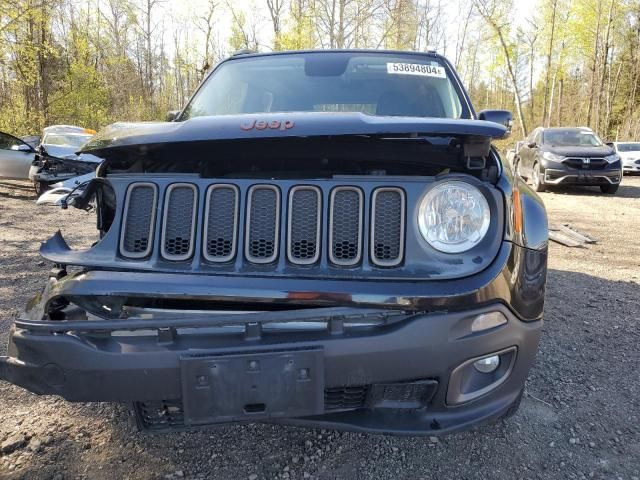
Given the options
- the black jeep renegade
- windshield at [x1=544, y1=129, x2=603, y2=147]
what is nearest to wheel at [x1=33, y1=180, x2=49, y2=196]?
the black jeep renegade

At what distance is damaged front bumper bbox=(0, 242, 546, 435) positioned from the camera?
1.52 metres

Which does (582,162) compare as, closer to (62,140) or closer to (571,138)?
(571,138)

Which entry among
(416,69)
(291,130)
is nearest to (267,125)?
(291,130)

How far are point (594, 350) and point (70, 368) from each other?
3110 millimetres

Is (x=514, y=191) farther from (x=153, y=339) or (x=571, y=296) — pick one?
(x=571, y=296)

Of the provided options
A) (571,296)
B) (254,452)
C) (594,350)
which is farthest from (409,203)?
(571,296)

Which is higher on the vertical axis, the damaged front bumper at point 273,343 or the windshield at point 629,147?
the windshield at point 629,147

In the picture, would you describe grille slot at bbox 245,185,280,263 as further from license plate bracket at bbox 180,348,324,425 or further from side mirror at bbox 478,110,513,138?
side mirror at bbox 478,110,513,138

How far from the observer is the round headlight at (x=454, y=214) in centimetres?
167

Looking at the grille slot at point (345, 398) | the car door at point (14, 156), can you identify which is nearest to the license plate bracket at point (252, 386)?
the grille slot at point (345, 398)

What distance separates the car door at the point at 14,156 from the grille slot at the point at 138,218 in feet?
36.7

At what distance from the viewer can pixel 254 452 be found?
7.00ft

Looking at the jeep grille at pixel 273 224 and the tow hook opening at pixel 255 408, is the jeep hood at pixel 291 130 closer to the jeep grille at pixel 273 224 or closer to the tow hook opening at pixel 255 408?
the jeep grille at pixel 273 224

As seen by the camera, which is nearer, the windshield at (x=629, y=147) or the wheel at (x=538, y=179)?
the wheel at (x=538, y=179)
